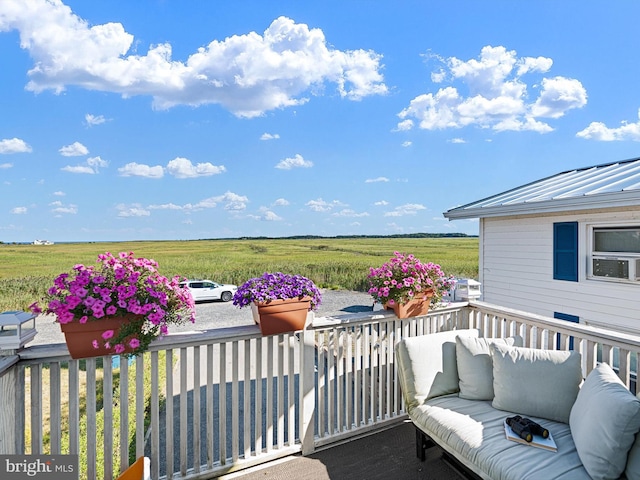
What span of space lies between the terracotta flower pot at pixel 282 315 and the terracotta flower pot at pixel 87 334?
71cm

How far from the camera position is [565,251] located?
13.7 ft

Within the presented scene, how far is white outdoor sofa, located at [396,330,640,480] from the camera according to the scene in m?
1.45

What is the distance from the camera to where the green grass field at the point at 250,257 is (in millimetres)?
4277

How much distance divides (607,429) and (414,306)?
4.07 ft

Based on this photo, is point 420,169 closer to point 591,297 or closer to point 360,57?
point 360,57

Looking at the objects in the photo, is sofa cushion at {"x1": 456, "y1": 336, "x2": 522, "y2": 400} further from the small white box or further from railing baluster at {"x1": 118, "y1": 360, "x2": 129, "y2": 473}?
the small white box

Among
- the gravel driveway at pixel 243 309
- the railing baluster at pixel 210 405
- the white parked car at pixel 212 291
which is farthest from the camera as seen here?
the white parked car at pixel 212 291

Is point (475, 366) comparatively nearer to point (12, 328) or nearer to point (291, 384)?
point (291, 384)

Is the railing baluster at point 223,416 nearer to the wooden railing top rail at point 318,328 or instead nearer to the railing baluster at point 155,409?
the wooden railing top rail at point 318,328

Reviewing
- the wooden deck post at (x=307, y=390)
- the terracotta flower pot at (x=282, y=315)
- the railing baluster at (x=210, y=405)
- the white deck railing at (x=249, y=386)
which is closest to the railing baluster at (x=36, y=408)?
the white deck railing at (x=249, y=386)

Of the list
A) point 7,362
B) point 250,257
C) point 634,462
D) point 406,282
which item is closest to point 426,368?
point 406,282

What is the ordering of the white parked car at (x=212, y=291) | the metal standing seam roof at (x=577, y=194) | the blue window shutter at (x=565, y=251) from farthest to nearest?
the white parked car at (x=212, y=291), the blue window shutter at (x=565, y=251), the metal standing seam roof at (x=577, y=194)

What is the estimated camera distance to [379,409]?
101 inches

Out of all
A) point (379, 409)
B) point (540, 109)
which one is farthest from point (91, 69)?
point (540, 109)
